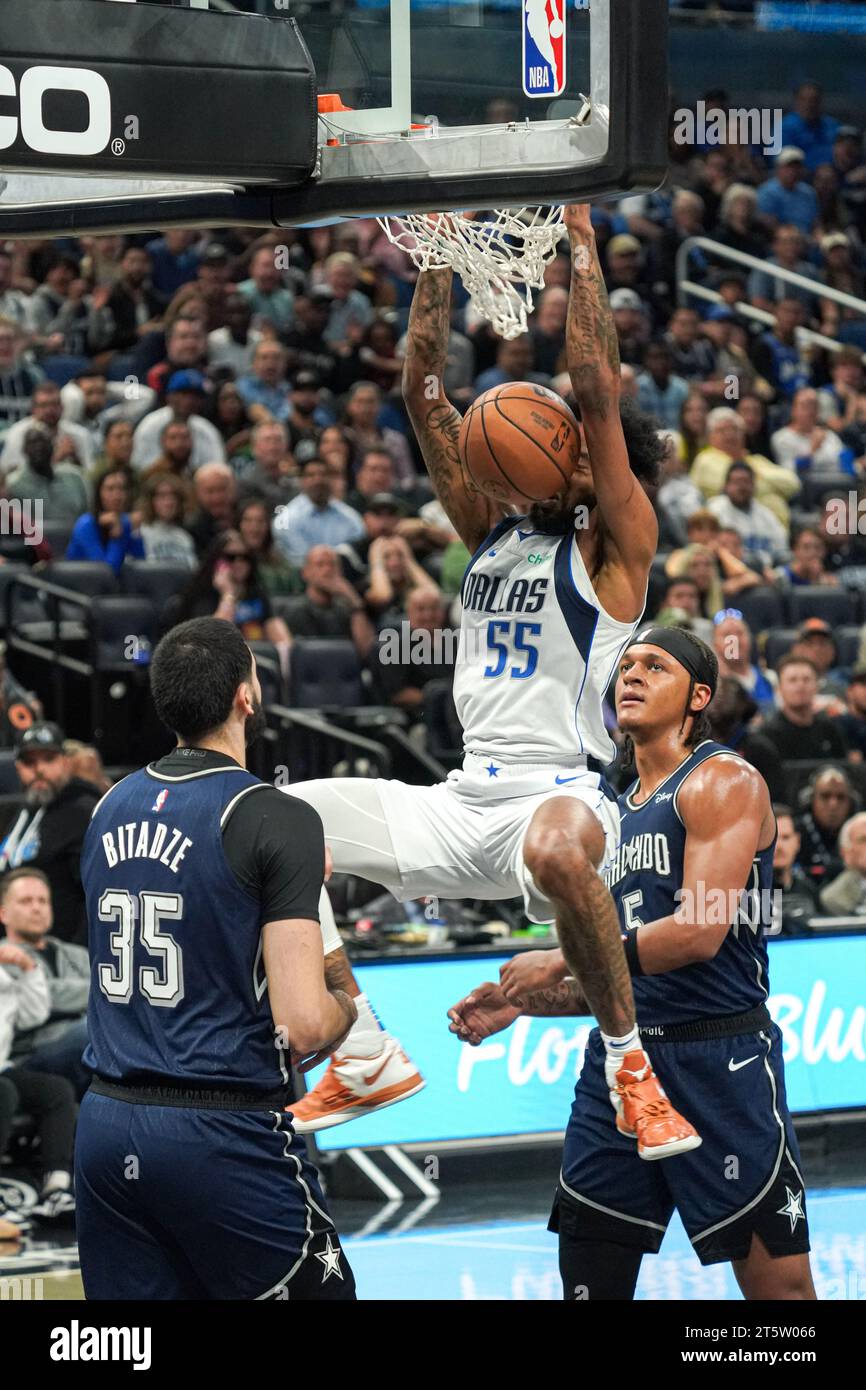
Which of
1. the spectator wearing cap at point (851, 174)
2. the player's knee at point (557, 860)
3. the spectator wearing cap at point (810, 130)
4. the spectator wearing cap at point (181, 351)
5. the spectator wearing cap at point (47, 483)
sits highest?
the spectator wearing cap at point (810, 130)

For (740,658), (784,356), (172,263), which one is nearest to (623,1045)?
(740,658)

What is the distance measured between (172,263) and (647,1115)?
34.3ft

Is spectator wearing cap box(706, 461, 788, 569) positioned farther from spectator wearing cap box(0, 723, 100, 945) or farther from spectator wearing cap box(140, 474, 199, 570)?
spectator wearing cap box(0, 723, 100, 945)

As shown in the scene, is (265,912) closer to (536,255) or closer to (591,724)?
(591,724)

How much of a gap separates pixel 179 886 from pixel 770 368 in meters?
12.8

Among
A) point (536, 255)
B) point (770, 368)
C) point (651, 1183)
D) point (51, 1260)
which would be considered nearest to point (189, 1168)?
point (651, 1183)

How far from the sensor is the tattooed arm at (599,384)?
5.23 metres

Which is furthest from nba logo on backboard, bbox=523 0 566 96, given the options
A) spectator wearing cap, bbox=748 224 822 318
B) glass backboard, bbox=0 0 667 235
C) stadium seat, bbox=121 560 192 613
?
spectator wearing cap, bbox=748 224 822 318

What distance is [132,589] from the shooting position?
11.5 m

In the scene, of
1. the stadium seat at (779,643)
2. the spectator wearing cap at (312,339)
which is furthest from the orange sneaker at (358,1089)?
the spectator wearing cap at (312,339)

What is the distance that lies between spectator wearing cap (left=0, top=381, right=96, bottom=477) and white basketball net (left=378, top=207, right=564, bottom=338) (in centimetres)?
687

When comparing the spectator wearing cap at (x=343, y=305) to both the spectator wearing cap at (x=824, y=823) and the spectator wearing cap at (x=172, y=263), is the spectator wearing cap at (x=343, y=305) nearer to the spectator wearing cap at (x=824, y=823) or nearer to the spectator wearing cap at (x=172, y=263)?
the spectator wearing cap at (x=172, y=263)

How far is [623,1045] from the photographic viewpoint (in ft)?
17.7

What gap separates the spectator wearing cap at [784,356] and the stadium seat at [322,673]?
20.3 feet
